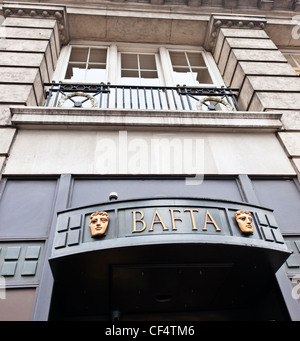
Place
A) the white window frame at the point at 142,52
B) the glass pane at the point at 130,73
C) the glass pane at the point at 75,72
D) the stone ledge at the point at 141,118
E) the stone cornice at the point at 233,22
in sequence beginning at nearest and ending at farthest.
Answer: the stone ledge at the point at 141,118, the white window frame at the point at 142,52, the glass pane at the point at 75,72, the glass pane at the point at 130,73, the stone cornice at the point at 233,22

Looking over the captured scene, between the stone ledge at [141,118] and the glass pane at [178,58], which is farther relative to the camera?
the glass pane at [178,58]

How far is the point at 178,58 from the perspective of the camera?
9867 mm

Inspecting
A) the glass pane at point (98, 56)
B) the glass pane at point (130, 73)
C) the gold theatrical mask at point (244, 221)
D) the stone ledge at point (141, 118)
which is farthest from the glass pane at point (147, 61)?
the gold theatrical mask at point (244, 221)

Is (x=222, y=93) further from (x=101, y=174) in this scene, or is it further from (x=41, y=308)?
(x=41, y=308)

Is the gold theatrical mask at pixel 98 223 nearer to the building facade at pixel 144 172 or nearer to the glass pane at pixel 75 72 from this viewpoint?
the building facade at pixel 144 172

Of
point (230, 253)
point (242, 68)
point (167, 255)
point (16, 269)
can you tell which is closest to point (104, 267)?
point (167, 255)

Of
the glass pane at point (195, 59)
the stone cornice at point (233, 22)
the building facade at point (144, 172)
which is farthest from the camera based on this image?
the glass pane at point (195, 59)

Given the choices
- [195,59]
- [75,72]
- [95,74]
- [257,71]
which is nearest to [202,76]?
[195,59]

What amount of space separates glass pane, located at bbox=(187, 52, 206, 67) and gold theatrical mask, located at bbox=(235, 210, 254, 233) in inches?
265

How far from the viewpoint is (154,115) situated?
6.03m

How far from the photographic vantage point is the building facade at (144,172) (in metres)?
3.78

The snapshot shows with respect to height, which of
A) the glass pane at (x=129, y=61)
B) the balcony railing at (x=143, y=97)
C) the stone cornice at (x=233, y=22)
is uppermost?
the stone cornice at (x=233, y=22)

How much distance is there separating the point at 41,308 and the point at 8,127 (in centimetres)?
339

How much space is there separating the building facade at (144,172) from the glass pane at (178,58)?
10 cm
